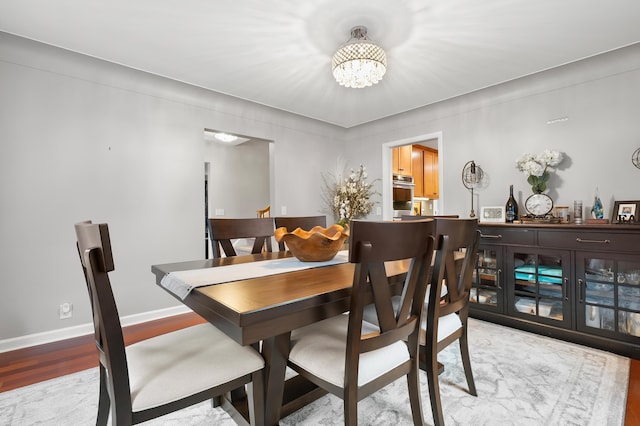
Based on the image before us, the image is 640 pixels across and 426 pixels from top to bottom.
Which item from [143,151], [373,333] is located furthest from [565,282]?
[143,151]

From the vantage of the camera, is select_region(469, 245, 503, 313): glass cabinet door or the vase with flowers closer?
select_region(469, 245, 503, 313): glass cabinet door

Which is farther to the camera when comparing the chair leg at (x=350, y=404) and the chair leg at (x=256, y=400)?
the chair leg at (x=256, y=400)

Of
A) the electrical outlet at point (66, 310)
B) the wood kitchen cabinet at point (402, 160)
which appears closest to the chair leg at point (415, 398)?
the electrical outlet at point (66, 310)

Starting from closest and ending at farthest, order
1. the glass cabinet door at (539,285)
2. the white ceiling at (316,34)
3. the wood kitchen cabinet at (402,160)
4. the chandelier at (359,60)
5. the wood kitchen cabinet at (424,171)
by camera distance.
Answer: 1. the white ceiling at (316,34)
2. the chandelier at (359,60)
3. the glass cabinet door at (539,285)
4. the wood kitchen cabinet at (402,160)
5. the wood kitchen cabinet at (424,171)

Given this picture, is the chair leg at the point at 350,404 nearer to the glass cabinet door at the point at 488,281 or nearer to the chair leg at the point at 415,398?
the chair leg at the point at 415,398

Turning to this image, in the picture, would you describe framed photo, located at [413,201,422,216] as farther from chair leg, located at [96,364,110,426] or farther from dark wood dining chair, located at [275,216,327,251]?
chair leg, located at [96,364,110,426]

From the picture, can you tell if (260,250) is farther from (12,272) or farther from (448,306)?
(12,272)

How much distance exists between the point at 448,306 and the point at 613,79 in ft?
9.27

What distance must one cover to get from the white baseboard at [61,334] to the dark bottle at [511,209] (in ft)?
12.4

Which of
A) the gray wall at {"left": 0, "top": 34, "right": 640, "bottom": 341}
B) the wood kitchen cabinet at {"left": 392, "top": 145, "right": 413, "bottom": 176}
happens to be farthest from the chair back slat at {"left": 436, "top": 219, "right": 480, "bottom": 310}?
the wood kitchen cabinet at {"left": 392, "top": 145, "right": 413, "bottom": 176}

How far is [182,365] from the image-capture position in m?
1.16

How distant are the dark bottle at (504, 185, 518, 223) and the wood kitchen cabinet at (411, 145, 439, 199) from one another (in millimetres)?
2389

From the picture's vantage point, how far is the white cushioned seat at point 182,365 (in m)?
1.05

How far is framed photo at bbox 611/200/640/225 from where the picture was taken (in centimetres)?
248
